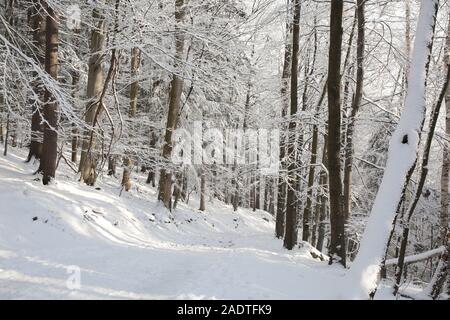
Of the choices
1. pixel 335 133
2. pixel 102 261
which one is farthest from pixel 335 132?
pixel 102 261

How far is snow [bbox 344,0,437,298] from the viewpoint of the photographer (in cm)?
505

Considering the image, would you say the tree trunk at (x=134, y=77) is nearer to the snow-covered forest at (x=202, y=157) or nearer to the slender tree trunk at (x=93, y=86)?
the snow-covered forest at (x=202, y=157)

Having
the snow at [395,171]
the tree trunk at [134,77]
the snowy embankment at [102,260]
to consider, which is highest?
the tree trunk at [134,77]

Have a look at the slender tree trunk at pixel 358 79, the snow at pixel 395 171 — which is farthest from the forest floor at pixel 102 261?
the slender tree trunk at pixel 358 79

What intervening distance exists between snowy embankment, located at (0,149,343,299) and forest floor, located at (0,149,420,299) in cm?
2

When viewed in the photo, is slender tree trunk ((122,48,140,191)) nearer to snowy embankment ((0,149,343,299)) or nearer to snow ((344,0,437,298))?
snowy embankment ((0,149,343,299))

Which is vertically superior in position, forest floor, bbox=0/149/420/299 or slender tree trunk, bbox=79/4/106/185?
slender tree trunk, bbox=79/4/106/185

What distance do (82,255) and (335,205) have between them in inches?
213

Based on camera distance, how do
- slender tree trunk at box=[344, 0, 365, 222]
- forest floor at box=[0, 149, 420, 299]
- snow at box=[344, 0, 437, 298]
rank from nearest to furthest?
snow at box=[344, 0, 437, 298] → forest floor at box=[0, 149, 420, 299] → slender tree trunk at box=[344, 0, 365, 222]

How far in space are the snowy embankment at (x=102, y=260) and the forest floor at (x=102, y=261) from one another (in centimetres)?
2

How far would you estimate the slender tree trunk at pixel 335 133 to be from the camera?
781 cm

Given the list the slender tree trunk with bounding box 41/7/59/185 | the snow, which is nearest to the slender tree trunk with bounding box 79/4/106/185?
the slender tree trunk with bounding box 41/7/59/185
